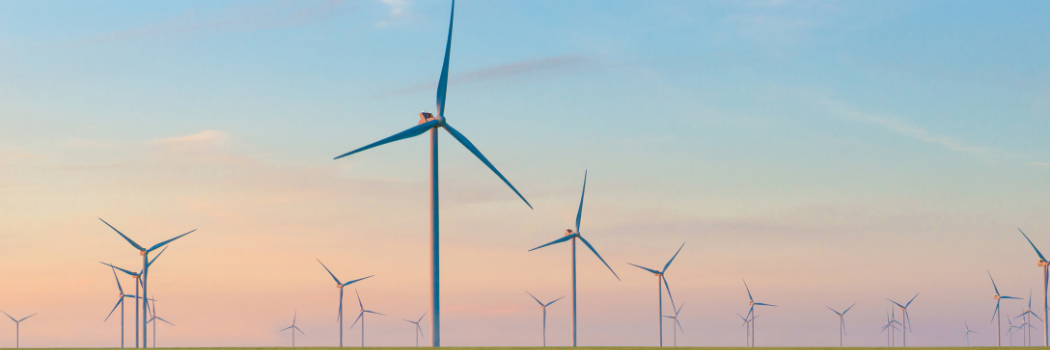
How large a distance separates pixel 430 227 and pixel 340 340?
414 ft

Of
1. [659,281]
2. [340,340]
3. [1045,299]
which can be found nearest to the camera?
[1045,299]

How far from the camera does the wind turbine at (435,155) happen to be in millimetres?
62037

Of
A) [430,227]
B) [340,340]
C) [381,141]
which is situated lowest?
[340,340]

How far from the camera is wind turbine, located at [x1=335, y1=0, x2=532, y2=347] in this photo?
6204 cm

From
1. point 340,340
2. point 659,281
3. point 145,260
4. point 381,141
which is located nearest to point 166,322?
point 340,340

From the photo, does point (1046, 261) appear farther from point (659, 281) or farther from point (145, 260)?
point (145, 260)

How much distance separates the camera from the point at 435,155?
65.9 metres

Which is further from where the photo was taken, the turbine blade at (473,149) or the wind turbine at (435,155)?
the turbine blade at (473,149)

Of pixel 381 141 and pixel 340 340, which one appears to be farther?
pixel 340 340

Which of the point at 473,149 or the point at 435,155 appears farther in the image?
the point at 473,149

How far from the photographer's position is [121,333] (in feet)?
505

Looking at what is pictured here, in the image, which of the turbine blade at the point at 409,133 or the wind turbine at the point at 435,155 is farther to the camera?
the turbine blade at the point at 409,133

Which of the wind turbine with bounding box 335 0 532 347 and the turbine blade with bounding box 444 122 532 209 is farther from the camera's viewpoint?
the turbine blade with bounding box 444 122 532 209

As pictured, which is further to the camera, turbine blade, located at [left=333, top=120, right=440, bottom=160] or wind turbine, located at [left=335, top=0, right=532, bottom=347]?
turbine blade, located at [left=333, top=120, right=440, bottom=160]
